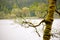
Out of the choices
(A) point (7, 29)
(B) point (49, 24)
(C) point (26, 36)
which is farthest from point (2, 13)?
(B) point (49, 24)

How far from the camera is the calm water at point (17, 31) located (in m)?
1.87

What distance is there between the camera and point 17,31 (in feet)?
6.35

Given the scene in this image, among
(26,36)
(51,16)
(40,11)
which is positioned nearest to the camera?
(51,16)

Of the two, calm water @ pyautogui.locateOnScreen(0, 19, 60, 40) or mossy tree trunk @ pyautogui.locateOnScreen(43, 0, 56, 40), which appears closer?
mossy tree trunk @ pyautogui.locateOnScreen(43, 0, 56, 40)

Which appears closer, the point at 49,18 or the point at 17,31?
the point at 49,18

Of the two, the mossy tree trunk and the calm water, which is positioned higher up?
the mossy tree trunk

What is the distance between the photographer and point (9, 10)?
75.9 inches

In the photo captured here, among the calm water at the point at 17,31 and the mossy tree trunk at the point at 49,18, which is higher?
the mossy tree trunk at the point at 49,18

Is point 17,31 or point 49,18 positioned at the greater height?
point 49,18

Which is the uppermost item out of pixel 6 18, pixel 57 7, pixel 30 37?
pixel 57 7

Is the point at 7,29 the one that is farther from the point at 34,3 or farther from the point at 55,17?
the point at 55,17

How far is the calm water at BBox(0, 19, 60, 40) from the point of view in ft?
6.12

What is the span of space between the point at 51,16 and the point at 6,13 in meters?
0.62

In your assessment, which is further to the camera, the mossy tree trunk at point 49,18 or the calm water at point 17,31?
the calm water at point 17,31
